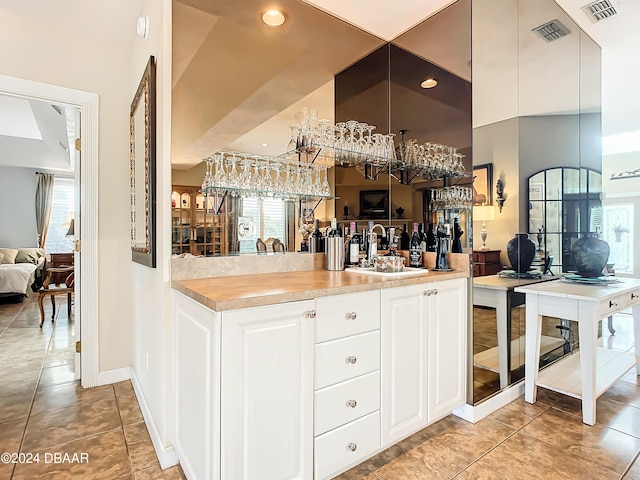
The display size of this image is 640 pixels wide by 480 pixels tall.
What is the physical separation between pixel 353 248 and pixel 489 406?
1380 mm

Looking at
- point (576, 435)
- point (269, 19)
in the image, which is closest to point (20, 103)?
point (269, 19)

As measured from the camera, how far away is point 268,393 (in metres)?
1.35

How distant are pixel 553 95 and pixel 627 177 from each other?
5467mm

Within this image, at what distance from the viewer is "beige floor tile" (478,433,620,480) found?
1.68m

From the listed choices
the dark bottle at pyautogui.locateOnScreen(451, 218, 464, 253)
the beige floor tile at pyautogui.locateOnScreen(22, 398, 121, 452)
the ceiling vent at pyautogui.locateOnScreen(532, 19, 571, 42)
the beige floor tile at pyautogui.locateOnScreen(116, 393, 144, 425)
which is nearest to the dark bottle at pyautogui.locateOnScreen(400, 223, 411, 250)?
the dark bottle at pyautogui.locateOnScreen(451, 218, 464, 253)

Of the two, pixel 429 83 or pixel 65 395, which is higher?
pixel 429 83

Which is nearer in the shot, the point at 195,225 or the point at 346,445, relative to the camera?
the point at 346,445

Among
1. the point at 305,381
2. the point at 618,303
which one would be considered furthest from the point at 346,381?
the point at 618,303

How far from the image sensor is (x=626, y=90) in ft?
13.0

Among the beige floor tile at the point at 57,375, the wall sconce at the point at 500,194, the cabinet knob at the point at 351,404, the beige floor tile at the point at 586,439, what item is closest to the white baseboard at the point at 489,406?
the beige floor tile at the point at 586,439

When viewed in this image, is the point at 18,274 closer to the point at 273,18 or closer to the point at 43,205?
the point at 43,205

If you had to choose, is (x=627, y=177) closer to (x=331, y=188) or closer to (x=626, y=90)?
(x=626, y=90)

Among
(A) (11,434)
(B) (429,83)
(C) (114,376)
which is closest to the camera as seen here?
(A) (11,434)

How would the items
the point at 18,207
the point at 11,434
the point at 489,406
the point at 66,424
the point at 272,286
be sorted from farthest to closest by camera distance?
the point at 18,207
the point at 489,406
the point at 66,424
the point at 11,434
the point at 272,286
